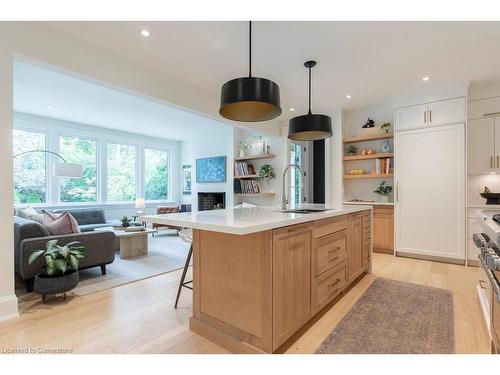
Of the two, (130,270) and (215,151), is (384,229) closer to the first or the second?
(130,270)

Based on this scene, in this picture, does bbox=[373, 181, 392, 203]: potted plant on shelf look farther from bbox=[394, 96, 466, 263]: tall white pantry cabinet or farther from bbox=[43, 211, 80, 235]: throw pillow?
bbox=[43, 211, 80, 235]: throw pillow

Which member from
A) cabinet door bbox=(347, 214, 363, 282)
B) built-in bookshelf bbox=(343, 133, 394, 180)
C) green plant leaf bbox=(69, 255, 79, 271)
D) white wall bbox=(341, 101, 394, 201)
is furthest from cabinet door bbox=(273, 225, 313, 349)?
white wall bbox=(341, 101, 394, 201)

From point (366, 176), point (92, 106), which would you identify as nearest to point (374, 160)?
point (366, 176)

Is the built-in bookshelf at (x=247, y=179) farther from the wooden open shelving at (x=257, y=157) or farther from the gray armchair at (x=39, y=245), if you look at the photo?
the gray armchair at (x=39, y=245)

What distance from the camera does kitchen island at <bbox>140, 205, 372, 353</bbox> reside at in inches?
61.8

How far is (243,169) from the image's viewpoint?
591cm

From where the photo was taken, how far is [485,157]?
3.68 meters

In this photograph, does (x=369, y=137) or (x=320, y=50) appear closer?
(x=320, y=50)

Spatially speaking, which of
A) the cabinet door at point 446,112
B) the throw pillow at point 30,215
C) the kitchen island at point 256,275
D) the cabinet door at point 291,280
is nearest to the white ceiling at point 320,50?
the cabinet door at point 446,112

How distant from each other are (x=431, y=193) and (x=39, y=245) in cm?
507

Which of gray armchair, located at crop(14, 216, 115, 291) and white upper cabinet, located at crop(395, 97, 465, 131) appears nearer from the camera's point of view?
gray armchair, located at crop(14, 216, 115, 291)

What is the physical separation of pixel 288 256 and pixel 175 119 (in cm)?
495

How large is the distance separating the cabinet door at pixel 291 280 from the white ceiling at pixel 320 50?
1.86 m
